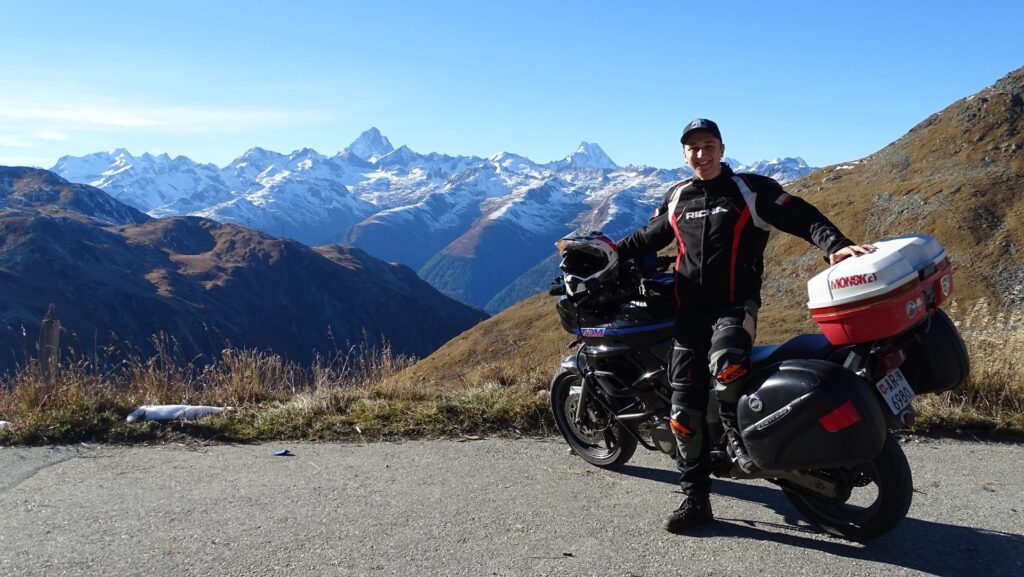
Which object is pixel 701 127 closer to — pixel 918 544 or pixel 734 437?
pixel 734 437

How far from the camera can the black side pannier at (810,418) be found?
11.6 ft

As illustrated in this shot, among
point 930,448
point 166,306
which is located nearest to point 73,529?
point 930,448

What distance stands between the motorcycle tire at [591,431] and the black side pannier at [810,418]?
1.48 m

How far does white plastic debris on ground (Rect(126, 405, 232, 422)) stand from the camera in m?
6.63

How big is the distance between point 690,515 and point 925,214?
35071 mm

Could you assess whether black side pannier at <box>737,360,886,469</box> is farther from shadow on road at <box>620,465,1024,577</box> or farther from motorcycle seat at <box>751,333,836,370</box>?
shadow on road at <box>620,465,1024,577</box>

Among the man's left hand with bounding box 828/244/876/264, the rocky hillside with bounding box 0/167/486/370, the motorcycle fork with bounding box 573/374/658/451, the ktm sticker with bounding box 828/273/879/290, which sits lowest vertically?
the rocky hillside with bounding box 0/167/486/370

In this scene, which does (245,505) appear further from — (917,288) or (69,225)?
(69,225)

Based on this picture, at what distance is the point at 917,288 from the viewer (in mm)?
3559

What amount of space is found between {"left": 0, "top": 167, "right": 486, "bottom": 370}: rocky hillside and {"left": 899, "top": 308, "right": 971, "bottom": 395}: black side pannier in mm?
87677

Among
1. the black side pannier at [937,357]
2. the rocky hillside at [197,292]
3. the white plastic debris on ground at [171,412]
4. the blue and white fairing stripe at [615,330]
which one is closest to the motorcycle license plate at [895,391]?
the black side pannier at [937,357]

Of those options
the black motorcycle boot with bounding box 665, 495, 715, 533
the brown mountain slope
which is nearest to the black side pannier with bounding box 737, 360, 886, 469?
the black motorcycle boot with bounding box 665, 495, 715, 533

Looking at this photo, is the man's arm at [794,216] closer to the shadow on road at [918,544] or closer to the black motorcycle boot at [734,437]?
the black motorcycle boot at [734,437]

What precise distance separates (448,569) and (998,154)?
42.5m
